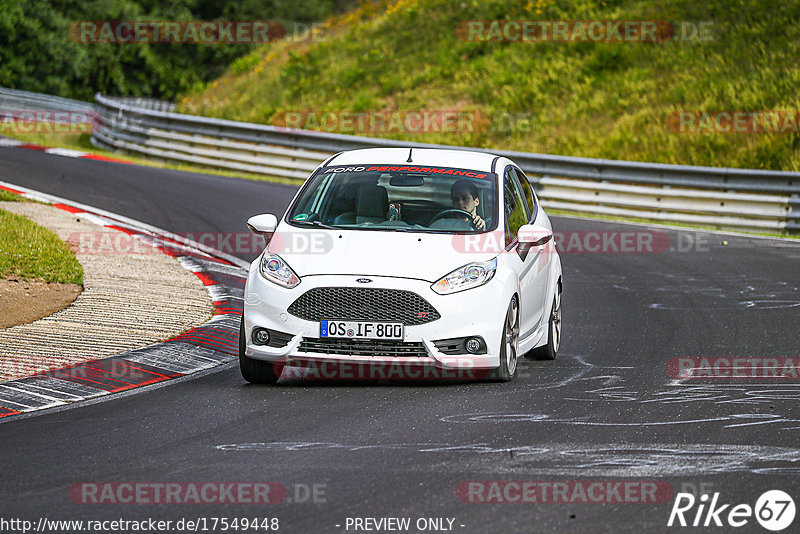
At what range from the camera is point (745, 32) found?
100ft

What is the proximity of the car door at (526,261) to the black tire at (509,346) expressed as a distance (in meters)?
0.17

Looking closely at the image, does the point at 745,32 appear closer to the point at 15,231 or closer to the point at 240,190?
the point at 240,190

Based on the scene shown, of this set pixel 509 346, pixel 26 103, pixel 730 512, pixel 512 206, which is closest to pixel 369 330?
pixel 509 346

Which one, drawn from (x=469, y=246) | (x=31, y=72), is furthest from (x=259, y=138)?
(x=31, y=72)

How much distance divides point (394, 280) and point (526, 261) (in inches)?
58.0

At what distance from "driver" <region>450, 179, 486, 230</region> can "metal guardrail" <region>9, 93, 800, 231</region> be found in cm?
1210

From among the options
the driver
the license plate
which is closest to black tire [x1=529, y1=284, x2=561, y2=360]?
the driver

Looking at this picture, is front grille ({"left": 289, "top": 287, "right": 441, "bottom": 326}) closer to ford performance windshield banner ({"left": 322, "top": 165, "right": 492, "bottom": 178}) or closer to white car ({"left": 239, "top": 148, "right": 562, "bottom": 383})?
white car ({"left": 239, "top": 148, "right": 562, "bottom": 383})

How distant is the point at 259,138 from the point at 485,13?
1302 centimetres

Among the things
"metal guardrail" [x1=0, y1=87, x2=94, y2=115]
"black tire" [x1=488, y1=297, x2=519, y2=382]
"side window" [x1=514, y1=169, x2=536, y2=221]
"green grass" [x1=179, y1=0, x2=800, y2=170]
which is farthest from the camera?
"metal guardrail" [x1=0, y1=87, x2=94, y2=115]

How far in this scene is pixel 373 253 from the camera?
8547 millimetres

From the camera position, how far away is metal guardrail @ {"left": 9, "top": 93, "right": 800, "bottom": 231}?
67.3 feet

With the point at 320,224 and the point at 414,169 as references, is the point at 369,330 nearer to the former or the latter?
the point at 320,224

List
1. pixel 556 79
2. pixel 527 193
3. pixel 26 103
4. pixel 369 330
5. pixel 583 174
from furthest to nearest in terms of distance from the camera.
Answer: pixel 26 103
pixel 556 79
pixel 583 174
pixel 527 193
pixel 369 330
